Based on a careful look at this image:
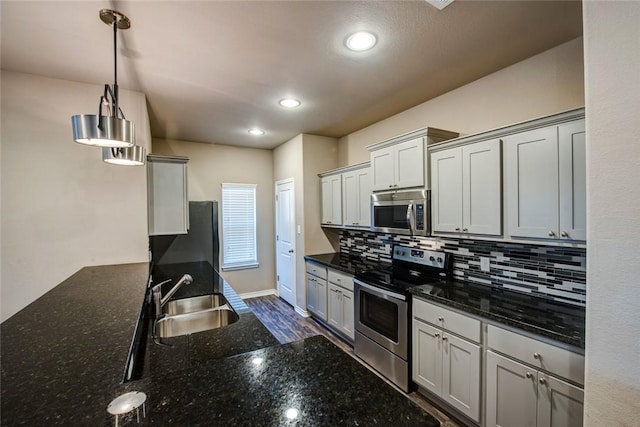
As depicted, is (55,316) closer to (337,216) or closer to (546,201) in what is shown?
(546,201)

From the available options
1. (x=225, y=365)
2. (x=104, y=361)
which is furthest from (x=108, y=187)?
(x=225, y=365)

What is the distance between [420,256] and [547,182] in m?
1.36

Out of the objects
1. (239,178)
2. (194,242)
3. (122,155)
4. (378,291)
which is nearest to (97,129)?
(122,155)

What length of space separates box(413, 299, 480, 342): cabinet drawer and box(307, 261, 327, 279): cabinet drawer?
5.13 ft

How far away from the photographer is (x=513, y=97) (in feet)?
7.61

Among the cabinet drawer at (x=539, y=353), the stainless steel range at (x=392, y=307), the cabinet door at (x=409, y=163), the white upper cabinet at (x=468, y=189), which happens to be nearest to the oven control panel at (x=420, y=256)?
the stainless steel range at (x=392, y=307)

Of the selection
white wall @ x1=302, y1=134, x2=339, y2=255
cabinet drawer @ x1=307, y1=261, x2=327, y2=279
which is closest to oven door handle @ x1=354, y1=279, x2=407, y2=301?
cabinet drawer @ x1=307, y1=261, x2=327, y2=279

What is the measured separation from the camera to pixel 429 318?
2.24 m

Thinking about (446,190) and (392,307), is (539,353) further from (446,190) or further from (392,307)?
(446,190)

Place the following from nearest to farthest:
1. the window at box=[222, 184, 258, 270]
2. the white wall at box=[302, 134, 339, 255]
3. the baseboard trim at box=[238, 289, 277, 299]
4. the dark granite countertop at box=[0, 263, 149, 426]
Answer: the dark granite countertop at box=[0, 263, 149, 426] < the white wall at box=[302, 134, 339, 255] < the window at box=[222, 184, 258, 270] < the baseboard trim at box=[238, 289, 277, 299]

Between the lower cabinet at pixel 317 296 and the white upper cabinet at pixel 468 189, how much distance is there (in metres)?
1.80

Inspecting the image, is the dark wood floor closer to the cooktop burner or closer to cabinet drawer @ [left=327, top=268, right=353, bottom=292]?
cabinet drawer @ [left=327, top=268, right=353, bottom=292]

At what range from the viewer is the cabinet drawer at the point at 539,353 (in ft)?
4.88

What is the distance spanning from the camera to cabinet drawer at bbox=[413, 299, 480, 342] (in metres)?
1.94
